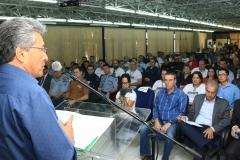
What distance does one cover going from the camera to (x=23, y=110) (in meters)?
0.81

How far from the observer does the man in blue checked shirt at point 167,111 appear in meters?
3.33

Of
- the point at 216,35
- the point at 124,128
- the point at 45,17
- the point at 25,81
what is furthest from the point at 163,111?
the point at 216,35

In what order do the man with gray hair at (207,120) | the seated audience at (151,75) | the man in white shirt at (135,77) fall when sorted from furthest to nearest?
the seated audience at (151,75) < the man in white shirt at (135,77) < the man with gray hair at (207,120)

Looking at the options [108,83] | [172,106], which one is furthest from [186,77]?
[172,106]

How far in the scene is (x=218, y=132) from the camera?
2.98m

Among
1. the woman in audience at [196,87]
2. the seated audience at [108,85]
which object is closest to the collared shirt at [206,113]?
Result: the woman in audience at [196,87]

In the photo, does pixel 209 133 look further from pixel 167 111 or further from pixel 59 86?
pixel 59 86

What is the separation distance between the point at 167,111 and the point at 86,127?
2.10 metres

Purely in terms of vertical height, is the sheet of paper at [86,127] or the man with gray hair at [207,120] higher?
the sheet of paper at [86,127]

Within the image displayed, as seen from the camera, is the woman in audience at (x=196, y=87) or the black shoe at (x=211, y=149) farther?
the woman in audience at (x=196, y=87)

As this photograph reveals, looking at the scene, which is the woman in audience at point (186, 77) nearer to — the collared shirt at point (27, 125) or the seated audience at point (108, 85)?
the seated audience at point (108, 85)

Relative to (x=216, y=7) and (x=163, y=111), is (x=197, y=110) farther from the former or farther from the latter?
(x=216, y=7)

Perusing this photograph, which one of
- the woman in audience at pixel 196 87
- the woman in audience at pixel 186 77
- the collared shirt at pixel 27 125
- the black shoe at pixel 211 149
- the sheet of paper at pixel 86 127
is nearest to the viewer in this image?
the collared shirt at pixel 27 125

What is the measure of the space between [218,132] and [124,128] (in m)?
1.62
